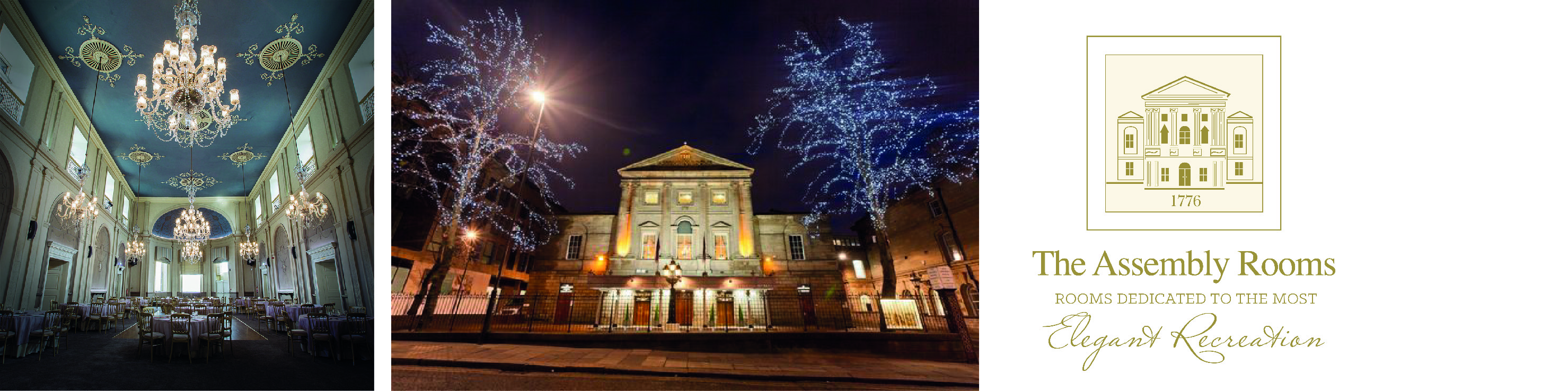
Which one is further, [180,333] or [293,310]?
[293,310]

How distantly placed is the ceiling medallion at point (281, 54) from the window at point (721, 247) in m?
2.78

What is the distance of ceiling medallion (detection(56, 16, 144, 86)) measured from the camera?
17.0 feet

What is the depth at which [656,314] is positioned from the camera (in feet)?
19.5

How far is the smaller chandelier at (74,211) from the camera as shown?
5.04 metres

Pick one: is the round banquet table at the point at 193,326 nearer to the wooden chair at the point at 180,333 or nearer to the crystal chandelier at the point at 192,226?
the wooden chair at the point at 180,333

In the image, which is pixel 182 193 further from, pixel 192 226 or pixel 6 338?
pixel 6 338

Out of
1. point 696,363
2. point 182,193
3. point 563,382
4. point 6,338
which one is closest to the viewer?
point 6,338

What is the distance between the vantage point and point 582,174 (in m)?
6.01

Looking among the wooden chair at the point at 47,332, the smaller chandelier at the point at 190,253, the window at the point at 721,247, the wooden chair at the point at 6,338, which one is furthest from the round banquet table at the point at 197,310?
the window at the point at 721,247

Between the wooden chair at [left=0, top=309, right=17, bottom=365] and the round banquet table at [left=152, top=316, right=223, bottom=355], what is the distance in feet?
2.25
